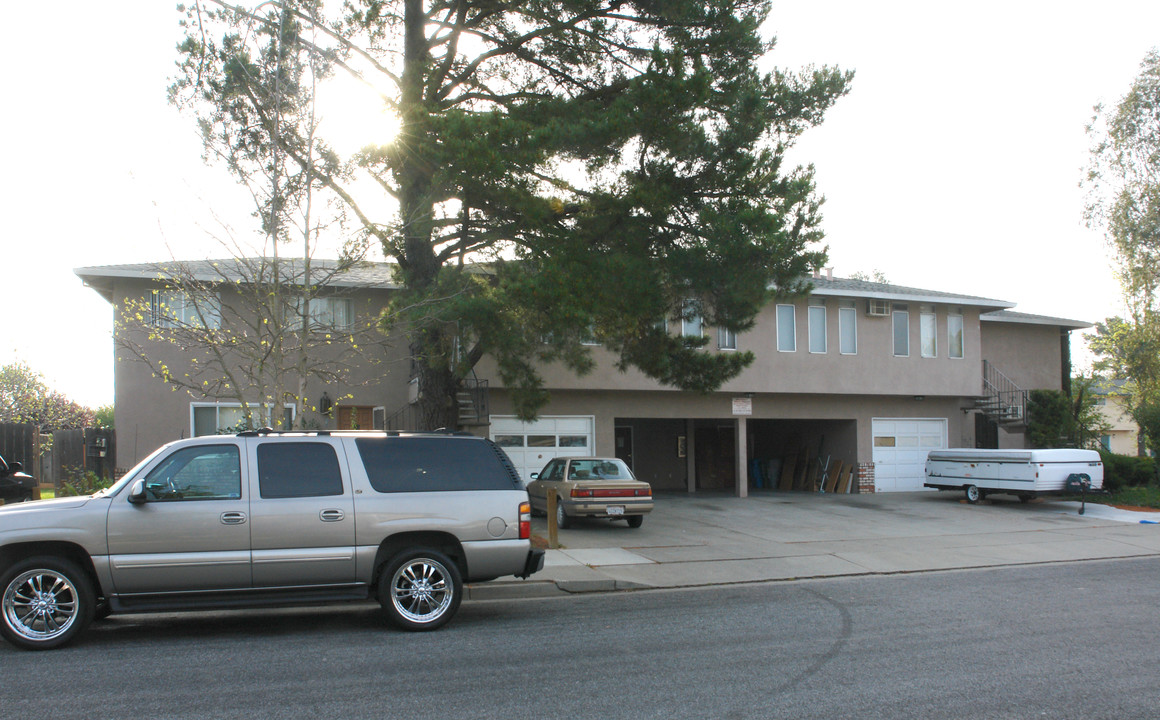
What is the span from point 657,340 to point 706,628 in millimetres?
9153

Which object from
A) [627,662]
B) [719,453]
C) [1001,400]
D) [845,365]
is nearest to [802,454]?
[719,453]

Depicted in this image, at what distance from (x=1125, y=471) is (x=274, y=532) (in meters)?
24.4

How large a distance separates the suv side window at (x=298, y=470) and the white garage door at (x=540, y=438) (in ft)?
45.8

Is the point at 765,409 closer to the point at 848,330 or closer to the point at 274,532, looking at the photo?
the point at 848,330

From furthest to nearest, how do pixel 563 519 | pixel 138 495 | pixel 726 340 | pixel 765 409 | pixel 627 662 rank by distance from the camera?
pixel 765 409 → pixel 726 340 → pixel 563 519 → pixel 138 495 → pixel 627 662

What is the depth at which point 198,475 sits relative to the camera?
7891mm

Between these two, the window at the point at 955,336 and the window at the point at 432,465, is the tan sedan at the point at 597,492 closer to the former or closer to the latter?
the window at the point at 432,465

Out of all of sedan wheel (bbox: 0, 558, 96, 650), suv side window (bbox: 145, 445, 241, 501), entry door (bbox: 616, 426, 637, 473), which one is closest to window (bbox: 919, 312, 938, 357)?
entry door (bbox: 616, 426, 637, 473)

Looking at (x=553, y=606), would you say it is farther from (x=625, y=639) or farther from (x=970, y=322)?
(x=970, y=322)

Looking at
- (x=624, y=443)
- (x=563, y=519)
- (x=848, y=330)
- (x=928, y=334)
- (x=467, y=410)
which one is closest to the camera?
(x=563, y=519)

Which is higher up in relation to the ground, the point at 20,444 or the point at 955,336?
the point at 955,336

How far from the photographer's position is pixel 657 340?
1700cm

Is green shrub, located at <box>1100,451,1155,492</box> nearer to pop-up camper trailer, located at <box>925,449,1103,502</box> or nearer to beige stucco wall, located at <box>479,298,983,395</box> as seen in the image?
pop-up camper trailer, located at <box>925,449,1103,502</box>

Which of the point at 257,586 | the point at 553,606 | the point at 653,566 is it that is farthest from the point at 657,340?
the point at 257,586
